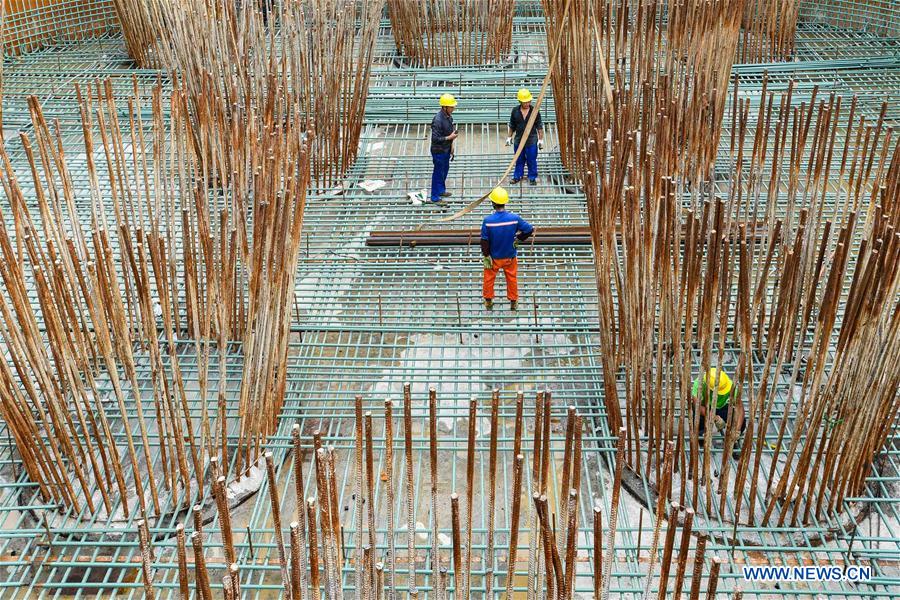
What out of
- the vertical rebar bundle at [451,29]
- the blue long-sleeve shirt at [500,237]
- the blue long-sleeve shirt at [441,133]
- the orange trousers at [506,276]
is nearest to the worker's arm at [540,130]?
the blue long-sleeve shirt at [441,133]

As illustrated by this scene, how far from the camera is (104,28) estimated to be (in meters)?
7.11

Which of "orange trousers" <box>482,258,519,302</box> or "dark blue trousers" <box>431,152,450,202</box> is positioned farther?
"dark blue trousers" <box>431,152,450,202</box>

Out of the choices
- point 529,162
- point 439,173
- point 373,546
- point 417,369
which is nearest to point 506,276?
point 417,369

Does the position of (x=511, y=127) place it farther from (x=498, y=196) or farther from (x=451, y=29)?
(x=451, y=29)

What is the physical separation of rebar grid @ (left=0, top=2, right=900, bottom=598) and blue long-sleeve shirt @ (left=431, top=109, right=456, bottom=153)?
0.31m

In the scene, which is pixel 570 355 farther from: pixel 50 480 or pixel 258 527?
pixel 50 480

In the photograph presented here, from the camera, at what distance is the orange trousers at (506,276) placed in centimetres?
355

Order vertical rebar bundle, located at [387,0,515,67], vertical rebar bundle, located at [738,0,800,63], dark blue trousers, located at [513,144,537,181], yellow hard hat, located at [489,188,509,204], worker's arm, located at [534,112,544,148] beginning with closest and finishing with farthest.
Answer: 1. yellow hard hat, located at [489,188,509,204]
2. dark blue trousers, located at [513,144,537,181]
3. worker's arm, located at [534,112,544,148]
4. vertical rebar bundle, located at [738,0,800,63]
5. vertical rebar bundle, located at [387,0,515,67]

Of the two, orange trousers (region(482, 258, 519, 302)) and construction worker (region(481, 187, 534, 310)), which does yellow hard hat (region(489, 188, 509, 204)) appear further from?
orange trousers (region(482, 258, 519, 302))

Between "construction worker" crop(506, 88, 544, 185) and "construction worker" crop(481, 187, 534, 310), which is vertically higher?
"construction worker" crop(506, 88, 544, 185)

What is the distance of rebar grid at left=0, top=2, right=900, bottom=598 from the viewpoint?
2346mm

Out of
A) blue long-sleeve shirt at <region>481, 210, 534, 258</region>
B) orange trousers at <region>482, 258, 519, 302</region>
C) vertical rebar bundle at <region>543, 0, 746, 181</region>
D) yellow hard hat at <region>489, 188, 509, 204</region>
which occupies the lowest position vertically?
orange trousers at <region>482, 258, 519, 302</region>

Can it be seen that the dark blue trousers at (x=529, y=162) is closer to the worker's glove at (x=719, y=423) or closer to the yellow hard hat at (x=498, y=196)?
the yellow hard hat at (x=498, y=196)

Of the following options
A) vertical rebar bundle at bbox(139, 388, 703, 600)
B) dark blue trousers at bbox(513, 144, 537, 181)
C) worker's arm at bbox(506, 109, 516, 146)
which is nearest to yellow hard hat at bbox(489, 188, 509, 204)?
dark blue trousers at bbox(513, 144, 537, 181)
